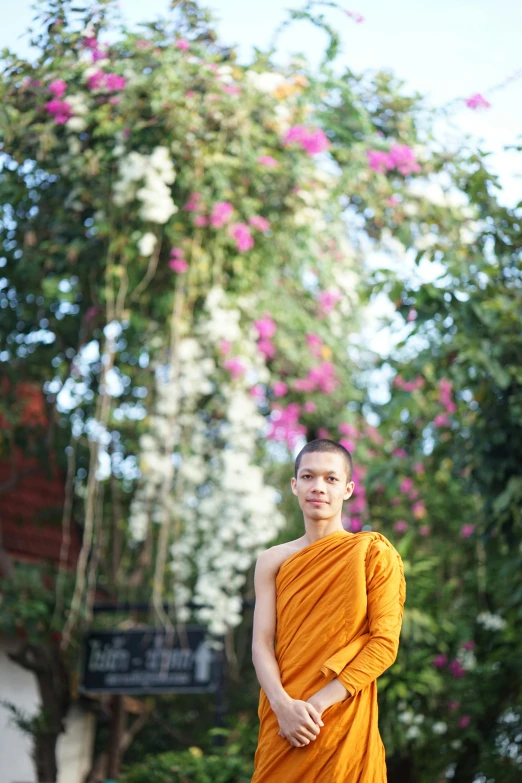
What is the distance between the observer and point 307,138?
564cm

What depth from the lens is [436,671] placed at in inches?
279

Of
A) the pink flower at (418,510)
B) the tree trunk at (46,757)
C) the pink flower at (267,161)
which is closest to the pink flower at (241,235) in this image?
the pink flower at (267,161)

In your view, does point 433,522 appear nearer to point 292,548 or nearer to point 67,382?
point 67,382

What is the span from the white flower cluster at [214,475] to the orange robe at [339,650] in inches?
133

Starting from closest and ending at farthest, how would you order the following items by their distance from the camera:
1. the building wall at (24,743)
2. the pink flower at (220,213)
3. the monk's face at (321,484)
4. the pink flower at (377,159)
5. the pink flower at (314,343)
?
the monk's face at (321,484) → the pink flower at (220,213) → the pink flower at (377,159) → the pink flower at (314,343) → the building wall at (24,743)

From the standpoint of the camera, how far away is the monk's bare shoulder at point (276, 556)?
8.17 feet

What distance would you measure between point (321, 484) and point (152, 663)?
3.76m

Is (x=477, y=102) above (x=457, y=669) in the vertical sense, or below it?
above

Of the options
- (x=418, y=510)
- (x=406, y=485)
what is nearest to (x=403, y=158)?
(x=406, y=485)

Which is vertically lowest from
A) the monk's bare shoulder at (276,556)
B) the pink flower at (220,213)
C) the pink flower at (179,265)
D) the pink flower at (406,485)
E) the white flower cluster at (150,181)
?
the pink flower at (406,485)

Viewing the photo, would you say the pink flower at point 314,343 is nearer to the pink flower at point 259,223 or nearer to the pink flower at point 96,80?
the pink flower at point 259,223

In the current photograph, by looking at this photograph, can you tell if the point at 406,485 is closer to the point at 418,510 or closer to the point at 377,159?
the point at 418,510

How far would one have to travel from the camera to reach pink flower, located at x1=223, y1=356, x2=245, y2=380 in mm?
5832

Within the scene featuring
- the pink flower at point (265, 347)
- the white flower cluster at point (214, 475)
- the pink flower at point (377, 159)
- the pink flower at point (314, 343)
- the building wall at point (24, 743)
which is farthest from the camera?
the building wall at point (24, 743)
